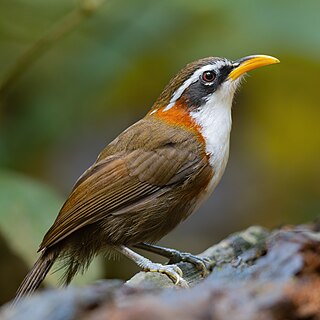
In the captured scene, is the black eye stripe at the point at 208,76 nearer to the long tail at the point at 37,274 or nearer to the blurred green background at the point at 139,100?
Result: the blurred green background at the point at 139,100

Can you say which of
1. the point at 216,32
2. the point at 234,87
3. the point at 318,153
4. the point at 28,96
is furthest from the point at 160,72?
the point at 234,87

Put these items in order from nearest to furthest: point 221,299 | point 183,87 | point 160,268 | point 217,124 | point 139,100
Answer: point 221,299, point 160,268, point 217,124, point 183,87, point 139,100

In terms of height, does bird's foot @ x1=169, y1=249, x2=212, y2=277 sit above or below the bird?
below

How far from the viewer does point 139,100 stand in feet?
23.6

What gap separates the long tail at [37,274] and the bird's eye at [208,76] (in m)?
1.30

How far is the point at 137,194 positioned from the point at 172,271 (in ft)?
2.47

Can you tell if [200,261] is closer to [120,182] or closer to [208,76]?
[120,182]

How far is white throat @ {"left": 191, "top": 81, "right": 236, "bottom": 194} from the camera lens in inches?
169

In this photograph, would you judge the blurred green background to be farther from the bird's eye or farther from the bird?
the bird's eye

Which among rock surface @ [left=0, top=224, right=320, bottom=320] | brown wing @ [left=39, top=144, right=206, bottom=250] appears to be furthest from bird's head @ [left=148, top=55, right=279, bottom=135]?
rock surface @ [left=0, top=224, right=320, bottom=320]

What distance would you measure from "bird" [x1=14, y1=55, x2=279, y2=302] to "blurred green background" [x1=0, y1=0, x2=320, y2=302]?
34 centimetres

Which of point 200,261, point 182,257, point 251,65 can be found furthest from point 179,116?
point 200,261

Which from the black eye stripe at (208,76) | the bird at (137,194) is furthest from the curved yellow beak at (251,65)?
the bird at (137,194)

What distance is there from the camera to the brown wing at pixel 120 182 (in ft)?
13.4
